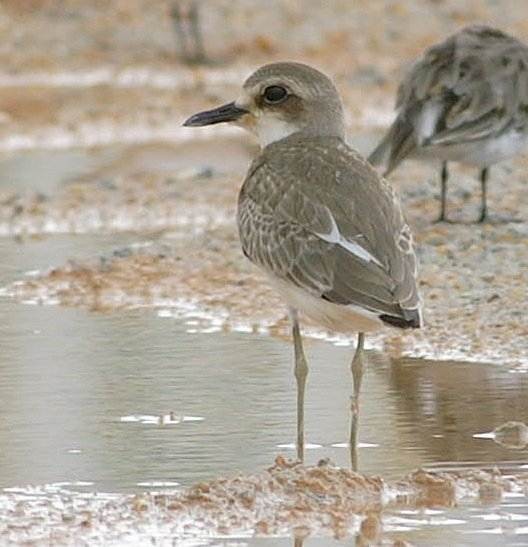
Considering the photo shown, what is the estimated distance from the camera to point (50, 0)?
23.4 metres

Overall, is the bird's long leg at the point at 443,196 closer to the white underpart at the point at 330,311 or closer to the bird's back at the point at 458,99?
the bird's back at the point at 458,99

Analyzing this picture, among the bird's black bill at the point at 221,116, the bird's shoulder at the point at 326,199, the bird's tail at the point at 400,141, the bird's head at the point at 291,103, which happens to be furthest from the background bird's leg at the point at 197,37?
the bird's shoulder at the point at 326,199

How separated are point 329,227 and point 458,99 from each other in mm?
4598

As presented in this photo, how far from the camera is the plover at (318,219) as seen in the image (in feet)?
22.1

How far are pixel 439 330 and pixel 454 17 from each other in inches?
578

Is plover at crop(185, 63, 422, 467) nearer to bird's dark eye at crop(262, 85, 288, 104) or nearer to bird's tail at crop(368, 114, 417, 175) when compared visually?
bird's dark eye at crop(262, 85, 288, 104)

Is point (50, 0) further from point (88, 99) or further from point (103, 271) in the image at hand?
point (103, 271)

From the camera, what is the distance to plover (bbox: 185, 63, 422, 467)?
22.1ft

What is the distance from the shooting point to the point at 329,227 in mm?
6934

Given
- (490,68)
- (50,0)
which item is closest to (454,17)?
(50,0)

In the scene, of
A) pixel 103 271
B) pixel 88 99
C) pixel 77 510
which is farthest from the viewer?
pixel 88 99

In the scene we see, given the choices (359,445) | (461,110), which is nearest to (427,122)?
(461,110)

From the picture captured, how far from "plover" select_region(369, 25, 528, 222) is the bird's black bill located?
3542mm

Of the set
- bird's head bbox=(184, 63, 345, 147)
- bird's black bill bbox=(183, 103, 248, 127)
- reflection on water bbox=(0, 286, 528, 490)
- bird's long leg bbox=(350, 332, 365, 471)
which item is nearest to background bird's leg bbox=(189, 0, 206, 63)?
reflection on water bbox=(0, 286, 528, 490)
